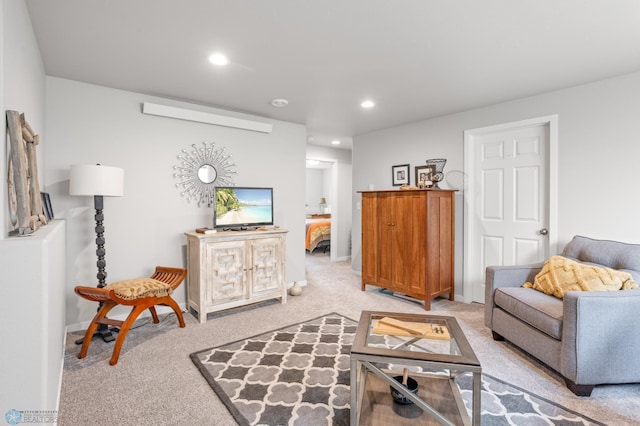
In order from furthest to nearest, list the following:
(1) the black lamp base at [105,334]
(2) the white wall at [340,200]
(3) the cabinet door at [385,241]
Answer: (2) the white wall at [340,200] → (3) the cabinet door at [385,241] → (1) the black lamp base at [105,334]

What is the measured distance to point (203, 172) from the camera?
368 centimetres

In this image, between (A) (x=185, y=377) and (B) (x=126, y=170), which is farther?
(B) (x=126, y=170)

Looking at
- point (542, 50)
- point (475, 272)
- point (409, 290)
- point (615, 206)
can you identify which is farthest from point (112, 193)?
point (615, 206)

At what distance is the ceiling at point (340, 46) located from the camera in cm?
186

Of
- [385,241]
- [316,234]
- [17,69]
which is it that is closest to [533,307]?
[385,241]

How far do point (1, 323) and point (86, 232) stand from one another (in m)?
2.14

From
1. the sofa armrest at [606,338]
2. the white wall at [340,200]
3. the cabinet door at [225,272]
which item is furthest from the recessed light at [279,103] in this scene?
the sofa armrest at [606,338]

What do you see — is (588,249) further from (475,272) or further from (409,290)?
(409,290)

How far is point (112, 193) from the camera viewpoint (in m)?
2.71

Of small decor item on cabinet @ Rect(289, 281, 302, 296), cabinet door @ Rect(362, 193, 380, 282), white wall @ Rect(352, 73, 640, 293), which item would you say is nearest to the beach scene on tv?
small decor item on cabinet @ Rect(289, 281, 302, 296)

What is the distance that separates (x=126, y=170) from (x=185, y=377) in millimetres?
2073

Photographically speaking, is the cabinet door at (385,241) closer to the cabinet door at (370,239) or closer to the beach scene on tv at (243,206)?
the cabinet door at (370,239)

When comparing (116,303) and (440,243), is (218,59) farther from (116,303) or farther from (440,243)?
(440,243)

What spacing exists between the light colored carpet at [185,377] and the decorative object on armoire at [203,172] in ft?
3.49
